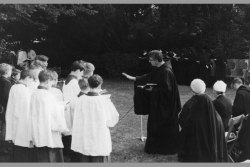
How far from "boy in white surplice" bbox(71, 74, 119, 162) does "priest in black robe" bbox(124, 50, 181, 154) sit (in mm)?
2088

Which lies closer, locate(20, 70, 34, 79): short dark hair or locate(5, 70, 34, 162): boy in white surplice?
locate(5, 70, 34, 162): boy in white surplice

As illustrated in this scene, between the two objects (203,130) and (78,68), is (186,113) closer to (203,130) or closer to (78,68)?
(203,130)

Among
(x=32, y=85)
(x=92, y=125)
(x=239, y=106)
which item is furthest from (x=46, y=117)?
(x=239, y=106)

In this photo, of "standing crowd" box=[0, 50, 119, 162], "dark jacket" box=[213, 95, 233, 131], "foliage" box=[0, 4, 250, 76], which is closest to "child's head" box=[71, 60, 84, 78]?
"standing crowd" box=[0, 50, 119, 162]

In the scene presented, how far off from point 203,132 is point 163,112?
1.55 meters

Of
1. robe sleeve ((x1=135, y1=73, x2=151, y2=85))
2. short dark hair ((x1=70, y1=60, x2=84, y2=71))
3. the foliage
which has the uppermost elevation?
the foliage

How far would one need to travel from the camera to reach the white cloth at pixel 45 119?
5.58 m

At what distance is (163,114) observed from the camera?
7500 mm

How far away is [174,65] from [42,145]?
47.4 ft

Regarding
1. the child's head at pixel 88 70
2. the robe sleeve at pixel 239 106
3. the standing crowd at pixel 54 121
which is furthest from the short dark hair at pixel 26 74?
the robe sleeve at pixel 239 106

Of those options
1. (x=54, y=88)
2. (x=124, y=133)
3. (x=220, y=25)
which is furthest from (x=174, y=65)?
(x=54, y=88)

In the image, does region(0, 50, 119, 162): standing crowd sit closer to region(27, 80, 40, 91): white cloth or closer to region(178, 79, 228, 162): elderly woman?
region(27, 80, 40, 91): white cloth

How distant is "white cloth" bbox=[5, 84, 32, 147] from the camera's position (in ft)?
19.5

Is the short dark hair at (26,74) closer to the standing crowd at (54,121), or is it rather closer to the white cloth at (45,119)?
the standing crowd at (54,121)
